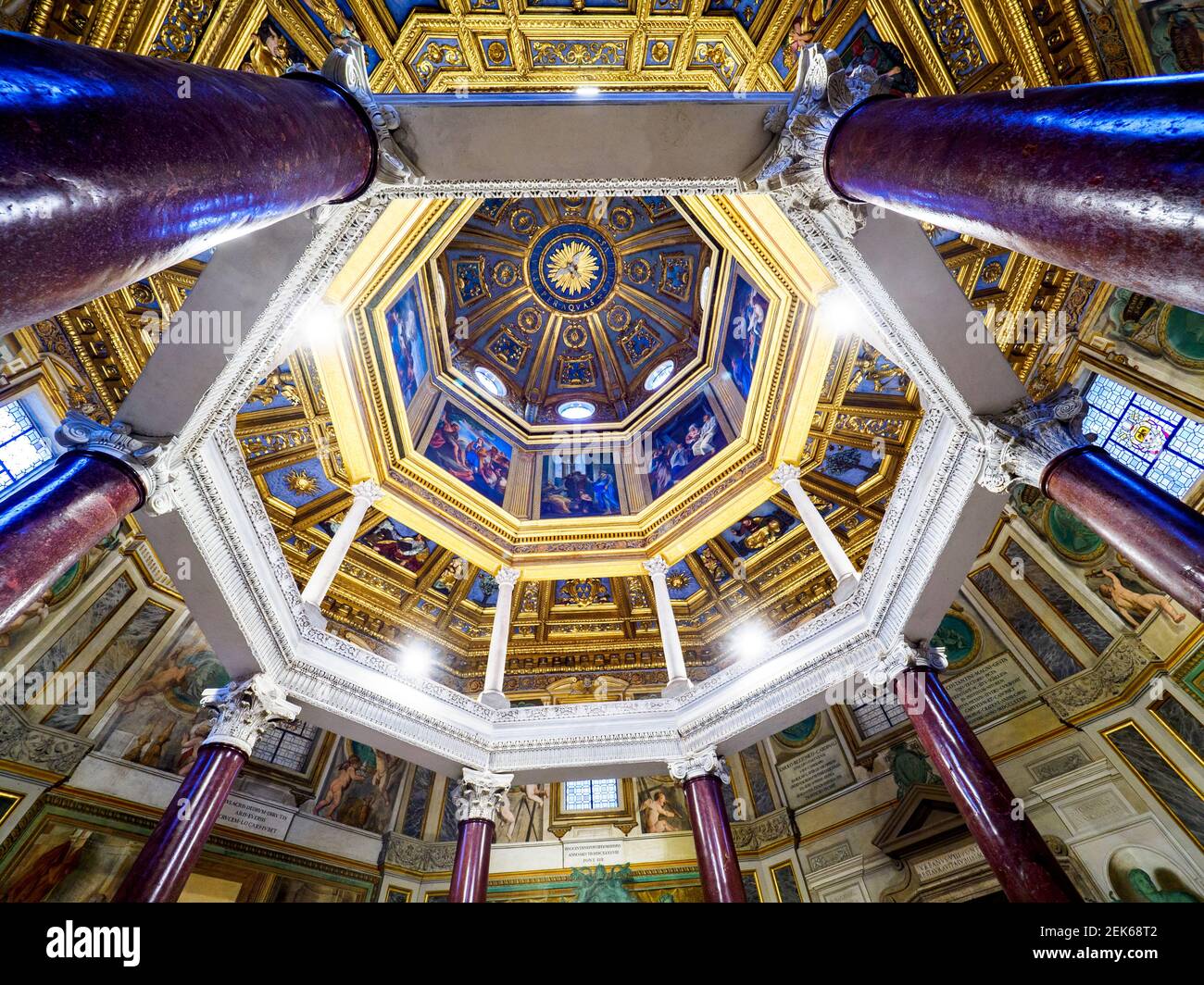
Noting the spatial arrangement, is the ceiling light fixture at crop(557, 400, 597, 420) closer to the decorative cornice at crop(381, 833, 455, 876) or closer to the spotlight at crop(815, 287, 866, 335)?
the spotlight at crop(815, 287, 866, 335)

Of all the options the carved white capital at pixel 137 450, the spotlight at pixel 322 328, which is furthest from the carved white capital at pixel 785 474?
the carved white capital at pixel 137 450

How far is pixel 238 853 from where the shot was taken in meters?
10.1

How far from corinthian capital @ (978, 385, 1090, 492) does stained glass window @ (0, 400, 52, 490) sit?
12.3 meters

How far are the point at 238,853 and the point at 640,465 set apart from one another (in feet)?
39.8

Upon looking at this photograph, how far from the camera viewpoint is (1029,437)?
208 inches

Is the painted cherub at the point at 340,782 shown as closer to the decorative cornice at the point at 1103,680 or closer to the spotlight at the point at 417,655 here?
the spotlight at the point at 417,655

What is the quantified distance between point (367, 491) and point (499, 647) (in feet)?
13.6

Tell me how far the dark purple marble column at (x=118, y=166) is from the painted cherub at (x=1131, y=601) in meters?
12.5

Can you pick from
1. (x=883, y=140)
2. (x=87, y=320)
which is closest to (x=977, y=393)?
(x=883, y=140)

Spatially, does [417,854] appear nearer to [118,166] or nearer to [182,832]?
[182,832]

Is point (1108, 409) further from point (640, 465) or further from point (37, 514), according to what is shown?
point (37, 514)

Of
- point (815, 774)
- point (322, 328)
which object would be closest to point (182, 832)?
point (322, 328)

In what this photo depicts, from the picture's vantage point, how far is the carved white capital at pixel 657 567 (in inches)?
500

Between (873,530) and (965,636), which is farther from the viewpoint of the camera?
(873,530)
